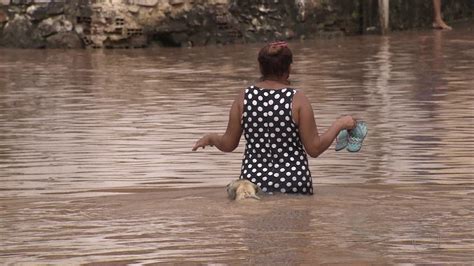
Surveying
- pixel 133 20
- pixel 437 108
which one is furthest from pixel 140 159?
pixel 133 20

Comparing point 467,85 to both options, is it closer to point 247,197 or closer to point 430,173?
point 430,173

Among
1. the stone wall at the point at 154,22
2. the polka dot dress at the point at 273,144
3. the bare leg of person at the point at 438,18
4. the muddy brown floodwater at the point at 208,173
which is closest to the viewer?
the muddy brown floodwater at the point at 208,173

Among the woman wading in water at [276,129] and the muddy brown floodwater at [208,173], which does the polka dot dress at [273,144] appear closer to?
the woman wading in water at [276,129]

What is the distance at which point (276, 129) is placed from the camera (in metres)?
7.04

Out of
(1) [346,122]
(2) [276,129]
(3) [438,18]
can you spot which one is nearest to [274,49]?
(2) [276,129]

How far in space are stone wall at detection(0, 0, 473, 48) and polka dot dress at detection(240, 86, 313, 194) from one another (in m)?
12.0

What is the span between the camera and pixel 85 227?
21.3 ft

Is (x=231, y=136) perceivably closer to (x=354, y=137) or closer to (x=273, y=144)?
(x=273, y=144)

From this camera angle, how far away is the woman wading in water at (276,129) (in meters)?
6.98

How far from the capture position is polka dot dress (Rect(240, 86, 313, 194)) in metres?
7.02

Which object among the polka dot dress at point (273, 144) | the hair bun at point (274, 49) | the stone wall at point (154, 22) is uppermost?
the hair bun at point (274, 49)

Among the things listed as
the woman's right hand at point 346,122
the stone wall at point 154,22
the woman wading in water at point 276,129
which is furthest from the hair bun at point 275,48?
the stone wall at point 154,22

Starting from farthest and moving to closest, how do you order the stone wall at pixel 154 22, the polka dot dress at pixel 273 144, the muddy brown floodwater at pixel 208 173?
the stone wall at pixel 154 22 < the polka dot dress at pixel 273 144 < the muddy brown floodwater at pixel 208 173

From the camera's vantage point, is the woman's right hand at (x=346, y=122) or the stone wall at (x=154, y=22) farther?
the stone wall at (x=154, y=22)
